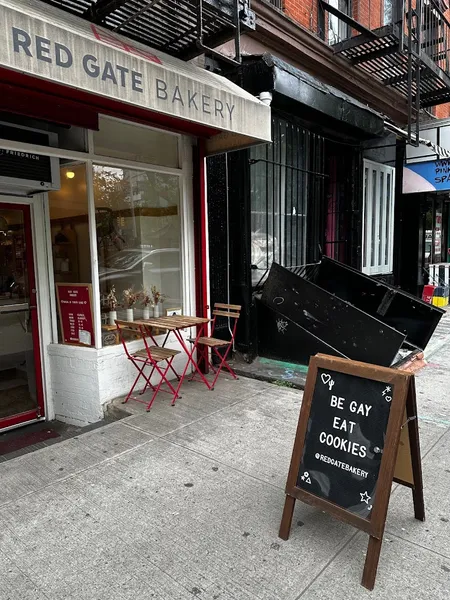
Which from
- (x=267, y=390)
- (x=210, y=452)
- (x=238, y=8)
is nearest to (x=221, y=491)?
(x=210, y=452)

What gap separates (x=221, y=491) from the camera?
3016 mm

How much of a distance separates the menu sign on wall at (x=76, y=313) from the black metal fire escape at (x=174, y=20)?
8.25 feet

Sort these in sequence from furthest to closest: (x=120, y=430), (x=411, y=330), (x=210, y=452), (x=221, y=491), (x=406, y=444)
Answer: (x=411, y=330), (x=120, y=430), (x=210, y=452), (x=221, y=491), (x=406, y=444)

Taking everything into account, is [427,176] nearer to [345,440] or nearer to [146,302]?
[146,302]

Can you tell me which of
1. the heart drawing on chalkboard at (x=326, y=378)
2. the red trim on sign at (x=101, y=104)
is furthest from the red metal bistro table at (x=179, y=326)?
the heart drawing on chalkboard at (x=326, y=378)

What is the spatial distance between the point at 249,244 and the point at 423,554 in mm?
4239

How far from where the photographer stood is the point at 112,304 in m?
4.95

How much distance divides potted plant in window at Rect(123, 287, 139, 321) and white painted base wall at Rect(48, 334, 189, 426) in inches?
15.4

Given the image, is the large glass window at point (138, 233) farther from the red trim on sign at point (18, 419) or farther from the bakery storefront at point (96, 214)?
the red trim on sign at point (18, 419)

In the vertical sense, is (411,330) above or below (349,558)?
above

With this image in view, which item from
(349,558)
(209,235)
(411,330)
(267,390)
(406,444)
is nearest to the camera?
(349,558)

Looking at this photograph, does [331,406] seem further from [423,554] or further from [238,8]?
[238,8]

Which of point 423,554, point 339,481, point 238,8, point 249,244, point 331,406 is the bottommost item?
point 423,554

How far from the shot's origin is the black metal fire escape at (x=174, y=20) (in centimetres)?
383
